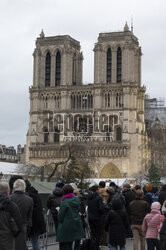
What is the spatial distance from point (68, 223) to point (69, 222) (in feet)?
0.11

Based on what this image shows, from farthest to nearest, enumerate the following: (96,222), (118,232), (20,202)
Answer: (96,222), (118,232), (20,202)

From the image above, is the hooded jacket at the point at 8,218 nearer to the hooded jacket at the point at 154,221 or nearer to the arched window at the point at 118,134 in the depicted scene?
the hooded jacket at the point at 154,221

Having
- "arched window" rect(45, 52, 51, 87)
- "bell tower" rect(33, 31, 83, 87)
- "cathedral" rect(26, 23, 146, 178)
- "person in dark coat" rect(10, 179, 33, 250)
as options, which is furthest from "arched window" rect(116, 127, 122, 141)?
"person in dark coat" rect(10, 179, 33, 250)

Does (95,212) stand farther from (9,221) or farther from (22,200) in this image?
(9,221)

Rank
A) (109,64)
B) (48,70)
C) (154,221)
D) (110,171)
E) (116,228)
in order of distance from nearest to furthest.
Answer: (154,221)
(116,228)
(110,171)
(109,64)
(48,70)

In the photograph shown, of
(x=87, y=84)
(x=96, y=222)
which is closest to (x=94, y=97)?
(x=87, y=84)

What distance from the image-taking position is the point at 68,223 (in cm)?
1296

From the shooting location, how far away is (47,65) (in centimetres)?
9581

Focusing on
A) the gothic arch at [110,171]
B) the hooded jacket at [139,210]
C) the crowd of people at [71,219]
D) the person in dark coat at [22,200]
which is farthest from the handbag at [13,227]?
the gothic arch at [110,171]

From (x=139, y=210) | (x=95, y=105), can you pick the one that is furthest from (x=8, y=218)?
(x=95, y=105)

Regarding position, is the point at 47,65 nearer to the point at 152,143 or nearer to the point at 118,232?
the point at 152,143

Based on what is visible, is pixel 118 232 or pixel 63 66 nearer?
pixel 118 232

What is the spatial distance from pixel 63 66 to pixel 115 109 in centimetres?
1189

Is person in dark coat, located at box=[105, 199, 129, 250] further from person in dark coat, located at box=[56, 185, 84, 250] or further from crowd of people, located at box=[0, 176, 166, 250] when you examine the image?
person in dark coat, located at box=[56, 185, 84, 250]
